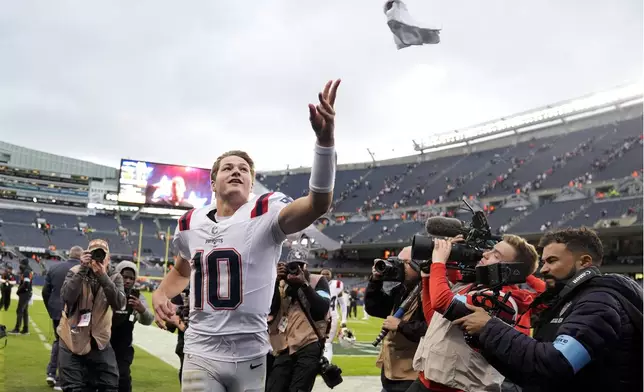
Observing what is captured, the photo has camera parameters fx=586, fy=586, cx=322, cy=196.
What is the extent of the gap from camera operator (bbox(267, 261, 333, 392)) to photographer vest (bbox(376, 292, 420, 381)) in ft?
3.18

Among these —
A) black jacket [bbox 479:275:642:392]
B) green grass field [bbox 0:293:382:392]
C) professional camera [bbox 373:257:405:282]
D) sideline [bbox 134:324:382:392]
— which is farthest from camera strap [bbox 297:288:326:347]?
green grass field [bbox 0:293:382:392]

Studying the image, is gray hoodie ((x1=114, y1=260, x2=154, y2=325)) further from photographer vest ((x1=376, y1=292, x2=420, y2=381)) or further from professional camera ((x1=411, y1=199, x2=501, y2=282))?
professional camera ((x1=411, y1=199, x2=501, y2=282))

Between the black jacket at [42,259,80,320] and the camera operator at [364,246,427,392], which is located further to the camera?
the black jacket at [42,259,80,320]

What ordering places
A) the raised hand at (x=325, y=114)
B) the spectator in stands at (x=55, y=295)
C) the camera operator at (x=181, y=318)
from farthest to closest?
1. the spectator in stands at (x=55, y=295)
2. the camera operator at (x=181, y=318)
3. the raised hand at (x=325, y=114)

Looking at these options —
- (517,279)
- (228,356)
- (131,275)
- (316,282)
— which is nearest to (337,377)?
(316,282)

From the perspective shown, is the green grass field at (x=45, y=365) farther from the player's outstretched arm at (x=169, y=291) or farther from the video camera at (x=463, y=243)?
the video camera at (x=463, y=243)

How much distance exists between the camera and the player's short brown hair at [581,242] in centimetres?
289

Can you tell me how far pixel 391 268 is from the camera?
4.82 m

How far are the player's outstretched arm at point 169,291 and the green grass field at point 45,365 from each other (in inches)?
204

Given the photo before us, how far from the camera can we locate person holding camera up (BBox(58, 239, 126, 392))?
546 cm

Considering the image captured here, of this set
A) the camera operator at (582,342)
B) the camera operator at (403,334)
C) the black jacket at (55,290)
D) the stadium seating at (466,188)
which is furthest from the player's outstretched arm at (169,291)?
the stadium seating at (466,188)

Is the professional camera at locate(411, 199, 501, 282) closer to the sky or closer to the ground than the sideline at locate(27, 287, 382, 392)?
closer to the sky

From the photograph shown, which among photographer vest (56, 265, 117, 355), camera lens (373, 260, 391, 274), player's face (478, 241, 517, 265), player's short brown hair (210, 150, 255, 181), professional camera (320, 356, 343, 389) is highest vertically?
player's short brown hair (210, 150, 255, 181)

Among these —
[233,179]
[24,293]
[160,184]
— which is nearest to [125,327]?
[233,179]
